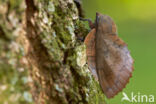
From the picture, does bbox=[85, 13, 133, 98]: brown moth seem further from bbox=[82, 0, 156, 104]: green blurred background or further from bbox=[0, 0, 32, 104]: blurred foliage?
bbox=[82, 0, 156, 104]: green blurred background

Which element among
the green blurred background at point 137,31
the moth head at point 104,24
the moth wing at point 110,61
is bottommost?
the green blurred background at point 137,31

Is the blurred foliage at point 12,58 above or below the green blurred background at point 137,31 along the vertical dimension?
above

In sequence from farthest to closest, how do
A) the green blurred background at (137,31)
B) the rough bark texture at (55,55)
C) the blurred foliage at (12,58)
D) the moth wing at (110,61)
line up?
the green blurred background at (137,31) < the moth wing at (110,61) < the rough bark texture at (55,55) < the blurred foliage at (12,58)

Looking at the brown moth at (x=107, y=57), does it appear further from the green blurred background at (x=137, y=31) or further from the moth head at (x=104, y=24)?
the green blurred background at (x=137, y=31)

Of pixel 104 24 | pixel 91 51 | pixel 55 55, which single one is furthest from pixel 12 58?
pixel 104 24

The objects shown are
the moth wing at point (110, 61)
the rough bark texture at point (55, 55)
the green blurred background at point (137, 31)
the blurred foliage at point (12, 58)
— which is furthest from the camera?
the green blurred background at point (137, 31)

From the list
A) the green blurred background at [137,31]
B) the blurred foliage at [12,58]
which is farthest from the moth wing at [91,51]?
the green blurred background at [137,31]

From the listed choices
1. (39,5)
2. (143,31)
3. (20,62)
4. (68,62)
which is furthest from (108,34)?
(143,31)
